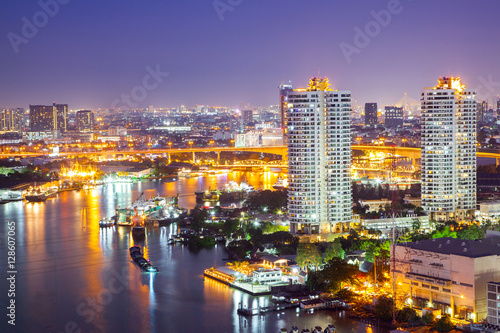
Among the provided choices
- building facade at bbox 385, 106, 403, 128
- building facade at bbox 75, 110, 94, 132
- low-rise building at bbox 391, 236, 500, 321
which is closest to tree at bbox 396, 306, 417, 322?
low-rise building at bbox 391, 236, 500, 321

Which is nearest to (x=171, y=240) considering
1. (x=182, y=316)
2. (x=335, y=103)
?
(x=335, y=103)

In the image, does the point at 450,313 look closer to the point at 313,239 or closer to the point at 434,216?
the point at 313,239

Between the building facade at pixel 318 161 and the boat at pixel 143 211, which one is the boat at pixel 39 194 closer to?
the boat at pixel 143 211

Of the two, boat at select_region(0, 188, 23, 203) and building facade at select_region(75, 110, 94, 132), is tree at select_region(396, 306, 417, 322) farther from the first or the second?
building facade at select_region(75, 110, 94, 132)

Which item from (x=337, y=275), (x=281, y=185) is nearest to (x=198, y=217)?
(x=337, y=275)

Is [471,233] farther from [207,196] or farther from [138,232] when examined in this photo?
[207,196]

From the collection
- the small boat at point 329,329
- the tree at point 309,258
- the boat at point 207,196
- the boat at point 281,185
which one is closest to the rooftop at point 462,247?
the tree at point 309,258
